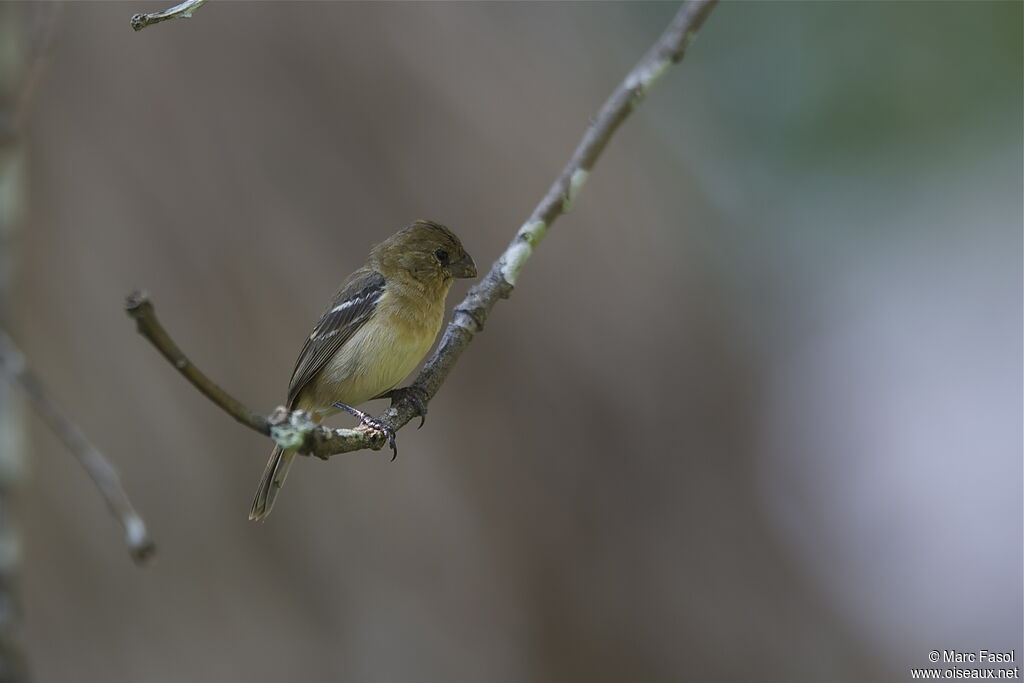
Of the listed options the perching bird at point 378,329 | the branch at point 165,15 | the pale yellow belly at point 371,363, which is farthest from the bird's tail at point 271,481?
the branch at point 165,15

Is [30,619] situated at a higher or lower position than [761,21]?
lower

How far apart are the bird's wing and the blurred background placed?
1191 millimetres

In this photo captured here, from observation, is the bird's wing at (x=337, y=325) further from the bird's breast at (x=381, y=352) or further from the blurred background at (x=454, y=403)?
the blurred background at (x=454, y=403)

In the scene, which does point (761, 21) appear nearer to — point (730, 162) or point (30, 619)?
point (730, 162)

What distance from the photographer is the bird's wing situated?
411 cm

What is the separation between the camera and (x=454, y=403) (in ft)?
18.7

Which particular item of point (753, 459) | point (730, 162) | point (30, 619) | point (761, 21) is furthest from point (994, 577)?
point (30, 619)

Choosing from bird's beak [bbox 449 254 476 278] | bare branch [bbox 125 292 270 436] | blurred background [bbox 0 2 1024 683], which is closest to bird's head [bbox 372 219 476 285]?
bird's beak [bbox 449 254 476 278]

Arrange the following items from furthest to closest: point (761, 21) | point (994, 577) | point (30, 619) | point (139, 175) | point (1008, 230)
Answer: point (761, 21) → point (1008, 230) → point (994, 577) → point (139, 175) → point (30, 619)

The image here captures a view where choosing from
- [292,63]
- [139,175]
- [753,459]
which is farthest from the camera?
[753,459]

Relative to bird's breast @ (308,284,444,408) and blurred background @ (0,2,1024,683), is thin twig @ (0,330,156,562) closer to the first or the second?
bird's breast @ (308,284,444,408)

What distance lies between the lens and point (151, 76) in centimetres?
555

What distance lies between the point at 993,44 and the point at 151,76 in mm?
7451

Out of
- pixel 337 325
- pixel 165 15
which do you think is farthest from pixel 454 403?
pixel 165 15
